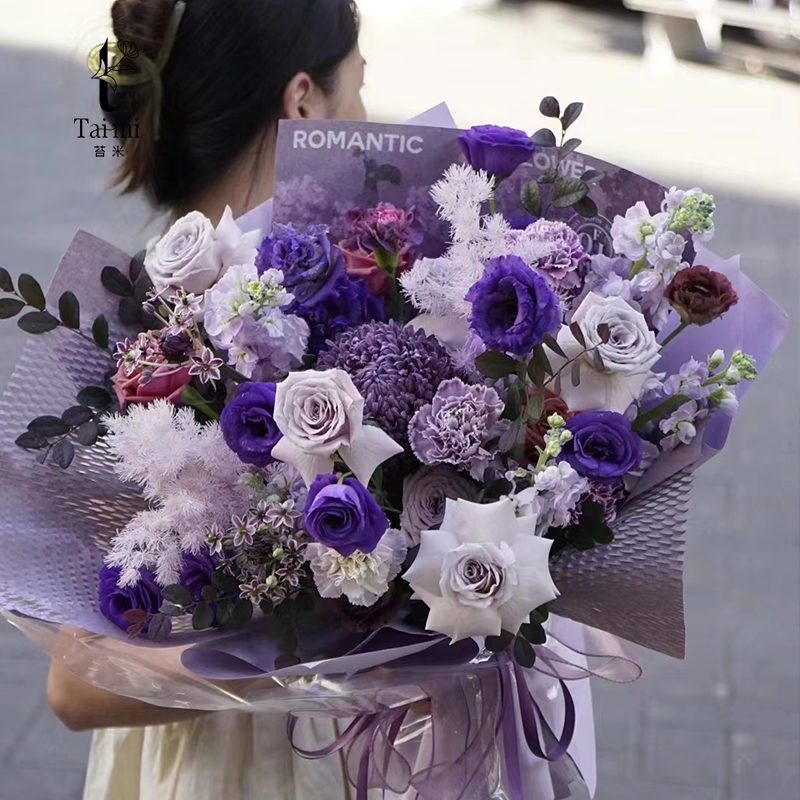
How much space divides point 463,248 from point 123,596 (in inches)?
16.4

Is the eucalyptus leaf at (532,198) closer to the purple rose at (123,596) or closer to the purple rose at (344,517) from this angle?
the purple rose at (344,517)

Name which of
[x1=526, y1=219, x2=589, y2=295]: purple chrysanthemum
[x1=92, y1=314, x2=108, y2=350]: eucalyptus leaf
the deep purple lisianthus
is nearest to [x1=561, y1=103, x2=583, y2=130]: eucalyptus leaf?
[x1=526, y1=219, x2=589, y2=295]: purple chrysanthemum

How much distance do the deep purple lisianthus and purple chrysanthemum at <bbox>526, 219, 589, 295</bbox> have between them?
157 mm

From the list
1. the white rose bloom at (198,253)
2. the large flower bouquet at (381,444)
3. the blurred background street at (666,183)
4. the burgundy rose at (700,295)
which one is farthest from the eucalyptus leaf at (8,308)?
the blurred background street at (666,183)

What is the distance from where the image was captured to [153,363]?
1057 mm

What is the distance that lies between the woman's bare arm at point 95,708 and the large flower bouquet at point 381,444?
13cm

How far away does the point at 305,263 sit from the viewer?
3.46 ft

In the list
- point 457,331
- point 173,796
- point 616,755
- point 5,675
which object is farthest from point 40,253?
point 457,331

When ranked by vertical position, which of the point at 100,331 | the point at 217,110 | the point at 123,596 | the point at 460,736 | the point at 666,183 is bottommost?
the point at 460,736

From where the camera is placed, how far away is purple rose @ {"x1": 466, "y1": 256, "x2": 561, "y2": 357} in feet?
3.14

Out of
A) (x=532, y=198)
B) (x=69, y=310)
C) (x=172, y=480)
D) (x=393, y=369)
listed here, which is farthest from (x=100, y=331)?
(x=532, y=198)

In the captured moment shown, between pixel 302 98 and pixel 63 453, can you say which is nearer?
pixel 63 453

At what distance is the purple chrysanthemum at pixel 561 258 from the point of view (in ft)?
3.42

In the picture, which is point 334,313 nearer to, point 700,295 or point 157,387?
point 157,387
